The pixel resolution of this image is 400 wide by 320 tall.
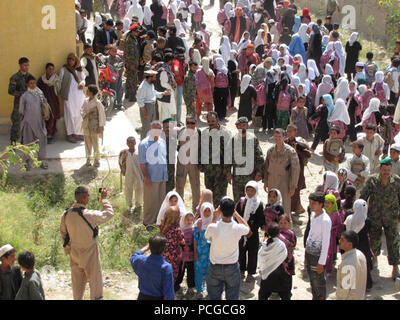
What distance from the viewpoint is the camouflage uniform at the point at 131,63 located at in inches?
536

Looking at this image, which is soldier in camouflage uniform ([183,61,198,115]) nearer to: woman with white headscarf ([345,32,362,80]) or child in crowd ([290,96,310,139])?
child in crowd ([290,96,310,139])

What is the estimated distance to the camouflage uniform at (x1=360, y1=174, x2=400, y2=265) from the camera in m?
7.78

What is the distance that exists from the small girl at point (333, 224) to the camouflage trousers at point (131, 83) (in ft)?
23.3

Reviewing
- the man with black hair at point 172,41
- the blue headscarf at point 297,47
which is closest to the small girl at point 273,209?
the man with black hair at point 172,41

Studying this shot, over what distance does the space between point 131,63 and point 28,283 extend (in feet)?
28.5

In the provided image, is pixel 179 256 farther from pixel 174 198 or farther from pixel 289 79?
pixel 289 79

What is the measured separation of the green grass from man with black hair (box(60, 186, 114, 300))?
112cm

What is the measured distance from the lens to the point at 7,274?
5.75 m

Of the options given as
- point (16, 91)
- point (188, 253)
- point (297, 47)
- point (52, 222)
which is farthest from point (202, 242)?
point (297, 47)

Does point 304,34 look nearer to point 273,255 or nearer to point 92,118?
point 92,118

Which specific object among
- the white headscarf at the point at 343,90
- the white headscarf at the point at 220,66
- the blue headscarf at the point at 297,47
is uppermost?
the blue headscarf at the point at 297,47

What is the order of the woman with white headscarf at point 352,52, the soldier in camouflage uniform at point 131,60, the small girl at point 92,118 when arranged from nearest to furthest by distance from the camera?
the small girl at point 92,118, the soldier in camouflage uniform at point 131,60, the woman with white headscarf at point 352,52

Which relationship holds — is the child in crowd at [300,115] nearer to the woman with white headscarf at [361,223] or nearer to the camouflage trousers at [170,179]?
the camouflage trousers at [170,179]

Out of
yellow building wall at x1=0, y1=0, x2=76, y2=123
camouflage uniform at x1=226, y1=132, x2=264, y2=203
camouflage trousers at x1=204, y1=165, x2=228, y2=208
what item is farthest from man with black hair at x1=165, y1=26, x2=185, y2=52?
camouflage uniform at x1=226, y1=132, x2=264, y2=203
